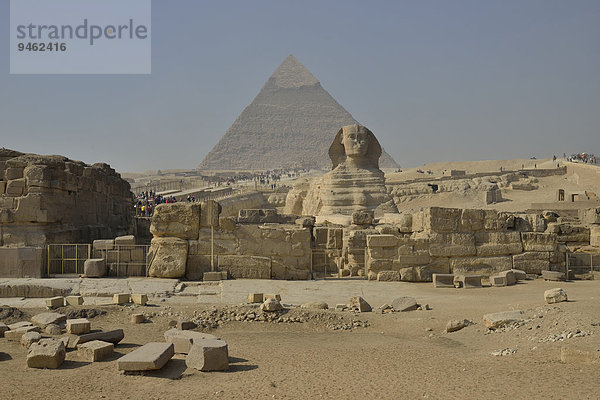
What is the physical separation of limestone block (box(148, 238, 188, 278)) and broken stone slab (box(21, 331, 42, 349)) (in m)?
3.56

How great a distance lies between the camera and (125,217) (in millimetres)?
17172

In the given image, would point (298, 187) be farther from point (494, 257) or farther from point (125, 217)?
point (494, 257)

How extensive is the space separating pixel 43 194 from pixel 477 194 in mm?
28565

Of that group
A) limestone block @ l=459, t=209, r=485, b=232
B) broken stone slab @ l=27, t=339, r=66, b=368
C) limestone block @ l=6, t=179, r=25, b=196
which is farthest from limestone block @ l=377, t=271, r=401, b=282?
limestone block @ l=6, t=179, r=25, b=196

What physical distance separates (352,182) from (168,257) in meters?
14.4

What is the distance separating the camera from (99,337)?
17.5 ft

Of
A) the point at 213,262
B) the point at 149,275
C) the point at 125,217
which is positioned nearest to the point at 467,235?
the point at 213,262

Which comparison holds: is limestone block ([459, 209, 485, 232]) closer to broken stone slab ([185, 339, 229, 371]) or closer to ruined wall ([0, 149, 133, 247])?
broken stone slab ([185, 339, 229, 371])

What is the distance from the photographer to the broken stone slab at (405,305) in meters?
7.14

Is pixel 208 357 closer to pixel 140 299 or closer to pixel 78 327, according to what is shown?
pixel 78 327

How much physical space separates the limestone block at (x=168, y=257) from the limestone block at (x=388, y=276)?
323cm

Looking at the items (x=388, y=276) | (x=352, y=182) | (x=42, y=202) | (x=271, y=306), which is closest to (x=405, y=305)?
(x=271, y=306)

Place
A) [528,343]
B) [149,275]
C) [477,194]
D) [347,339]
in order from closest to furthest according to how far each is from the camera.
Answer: [528,343], [347,339], [149,275], [477,194]

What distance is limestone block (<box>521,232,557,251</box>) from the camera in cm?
982
